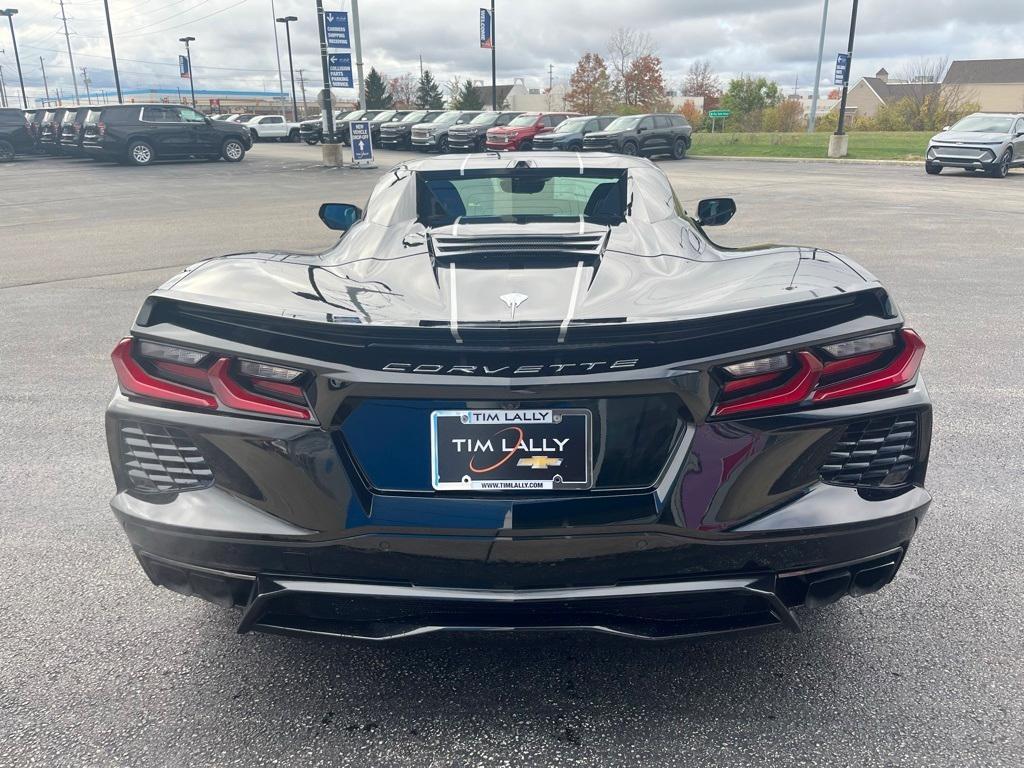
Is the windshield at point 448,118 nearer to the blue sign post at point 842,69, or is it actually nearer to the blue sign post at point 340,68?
the blue sign post at point 340,68

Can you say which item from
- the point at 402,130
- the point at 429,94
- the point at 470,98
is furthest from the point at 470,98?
the point at 402,130

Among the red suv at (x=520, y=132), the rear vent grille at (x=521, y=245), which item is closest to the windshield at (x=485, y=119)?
the red suv at (x=520, y=132)

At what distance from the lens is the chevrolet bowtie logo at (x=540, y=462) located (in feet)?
6.24

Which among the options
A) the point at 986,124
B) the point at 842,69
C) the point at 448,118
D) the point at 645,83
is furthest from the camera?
the point at 645,83

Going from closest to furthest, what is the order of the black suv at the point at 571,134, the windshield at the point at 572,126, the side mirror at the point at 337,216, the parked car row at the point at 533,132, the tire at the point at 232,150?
the side mirror at the point at 337,216
the black suv at the point at 571,134
the tire at the point at 232,150
the parked car row at the point at 533,132
the windshield at the point at 572,126

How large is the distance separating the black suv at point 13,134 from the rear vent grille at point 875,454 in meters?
33.1

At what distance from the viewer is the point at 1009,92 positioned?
9412 centimetres

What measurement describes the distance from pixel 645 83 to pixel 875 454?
64044 millimetres

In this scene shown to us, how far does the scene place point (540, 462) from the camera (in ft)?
6.25

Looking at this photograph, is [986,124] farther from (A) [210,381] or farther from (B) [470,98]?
(B) [470,98]

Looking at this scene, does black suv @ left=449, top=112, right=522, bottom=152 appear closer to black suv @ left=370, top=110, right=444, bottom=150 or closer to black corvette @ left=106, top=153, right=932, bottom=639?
black suv @ left=370, top=110, right=444, bottom=150

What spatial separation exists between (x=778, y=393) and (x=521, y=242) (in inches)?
37.9

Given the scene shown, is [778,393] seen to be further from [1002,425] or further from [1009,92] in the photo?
[1009,92]

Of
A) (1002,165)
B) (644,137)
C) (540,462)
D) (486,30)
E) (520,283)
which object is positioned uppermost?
(486,30)
